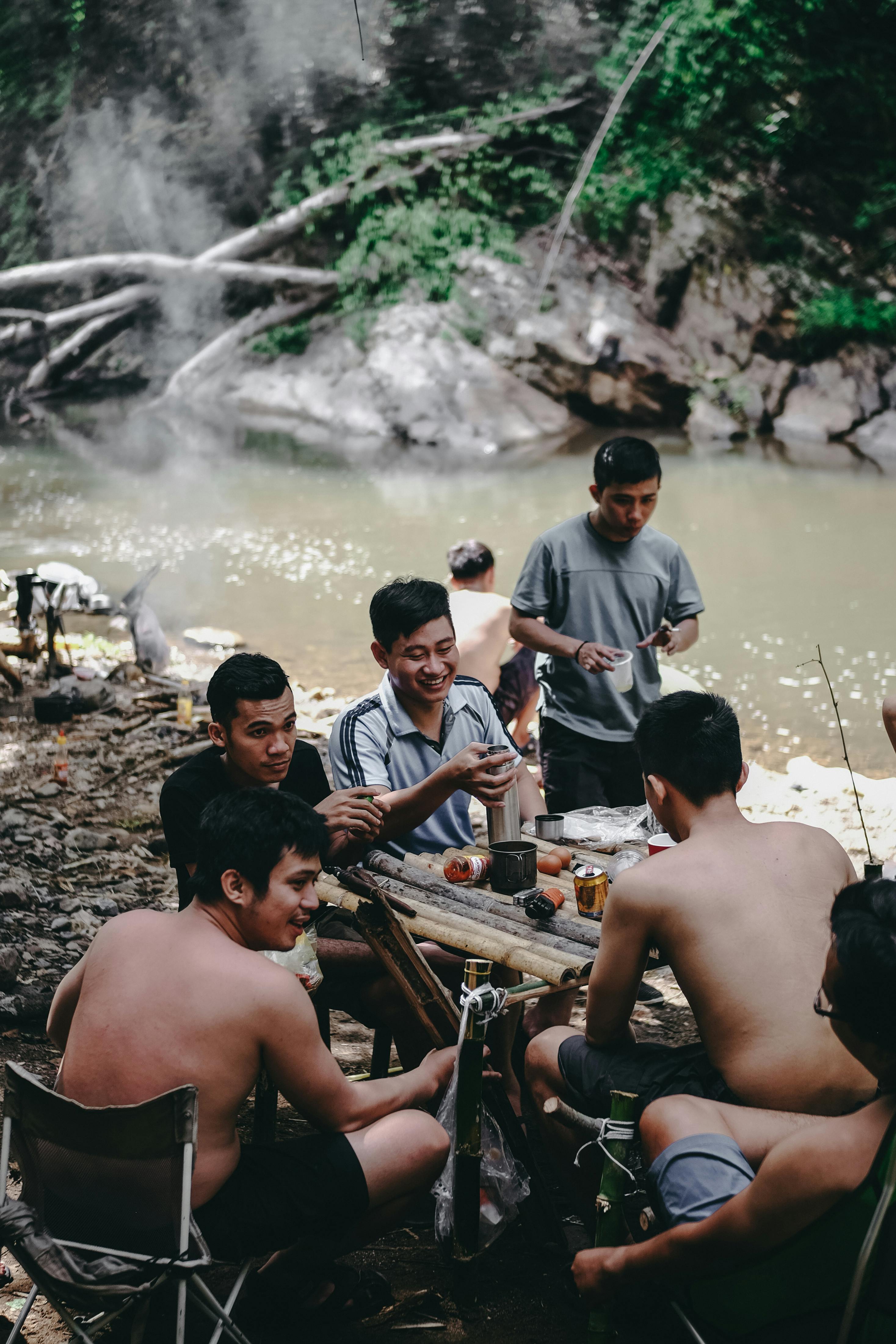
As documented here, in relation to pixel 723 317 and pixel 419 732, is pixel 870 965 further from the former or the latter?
pixel 723 317

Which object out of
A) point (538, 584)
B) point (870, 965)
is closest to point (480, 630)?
point (538, 584)

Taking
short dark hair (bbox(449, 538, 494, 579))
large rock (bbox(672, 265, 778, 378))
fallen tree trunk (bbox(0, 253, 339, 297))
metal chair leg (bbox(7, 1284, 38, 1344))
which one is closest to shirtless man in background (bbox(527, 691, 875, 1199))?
metal chair leg (bbox(7, 1284, 38, 1344))

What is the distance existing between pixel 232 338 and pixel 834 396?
33.6 feet

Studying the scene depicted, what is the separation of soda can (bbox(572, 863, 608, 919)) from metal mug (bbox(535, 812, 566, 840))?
1.78 feet

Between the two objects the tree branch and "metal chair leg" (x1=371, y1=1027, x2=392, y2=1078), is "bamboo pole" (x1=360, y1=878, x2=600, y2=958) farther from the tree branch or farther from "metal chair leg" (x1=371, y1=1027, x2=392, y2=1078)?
the tree branch

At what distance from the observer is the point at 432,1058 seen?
2674 millimetres

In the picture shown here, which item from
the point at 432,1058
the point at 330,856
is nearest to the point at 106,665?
the point at 330,856

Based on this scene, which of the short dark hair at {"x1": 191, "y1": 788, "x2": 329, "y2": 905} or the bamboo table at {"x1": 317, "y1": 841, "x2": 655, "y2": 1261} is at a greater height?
the short dark hair at {"x1": 191, "y1": 788, "x2": 329, "y2": 905}

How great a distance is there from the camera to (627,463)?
4055mm

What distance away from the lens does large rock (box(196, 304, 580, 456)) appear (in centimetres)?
1806

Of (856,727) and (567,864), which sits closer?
(567,864)

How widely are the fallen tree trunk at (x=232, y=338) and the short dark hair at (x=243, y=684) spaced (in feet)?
59.1

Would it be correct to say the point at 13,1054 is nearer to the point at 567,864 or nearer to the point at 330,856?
the point at 330,856

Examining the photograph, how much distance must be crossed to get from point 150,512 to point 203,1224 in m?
13.9
